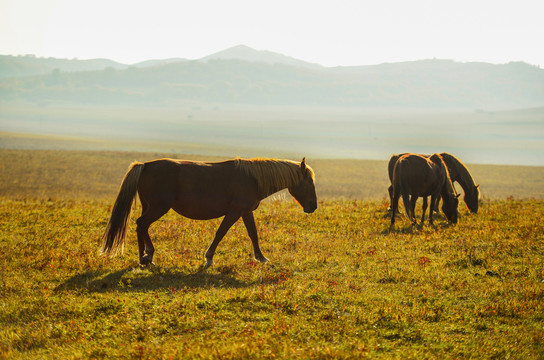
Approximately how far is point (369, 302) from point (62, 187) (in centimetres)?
3544

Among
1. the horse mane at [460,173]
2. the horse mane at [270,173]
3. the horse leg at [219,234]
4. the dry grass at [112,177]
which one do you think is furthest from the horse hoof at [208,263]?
the dry grass at [112,177]

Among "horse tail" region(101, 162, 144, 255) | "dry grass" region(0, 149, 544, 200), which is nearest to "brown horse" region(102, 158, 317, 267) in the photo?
"horse tail" region(101, 162, 144, 255)

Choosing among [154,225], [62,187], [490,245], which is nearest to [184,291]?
[154,225]

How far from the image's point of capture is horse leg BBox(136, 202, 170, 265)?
10.4 meters

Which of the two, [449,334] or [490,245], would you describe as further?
[490,245]

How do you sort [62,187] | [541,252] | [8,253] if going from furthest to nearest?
[62,187]
[541,252]
[8,253]

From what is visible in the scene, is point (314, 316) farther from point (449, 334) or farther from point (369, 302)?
point (449, 334)

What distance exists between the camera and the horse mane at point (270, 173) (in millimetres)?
11234

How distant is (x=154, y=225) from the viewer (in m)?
14.6

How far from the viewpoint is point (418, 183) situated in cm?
1593

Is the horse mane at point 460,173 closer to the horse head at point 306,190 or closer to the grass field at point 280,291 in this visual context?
the grass field at point 280,291

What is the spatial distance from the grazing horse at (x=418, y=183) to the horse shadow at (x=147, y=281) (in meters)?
7.66

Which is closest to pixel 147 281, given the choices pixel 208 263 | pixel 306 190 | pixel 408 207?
pixel 208 263

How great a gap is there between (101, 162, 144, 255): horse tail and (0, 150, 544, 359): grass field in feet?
1.81
